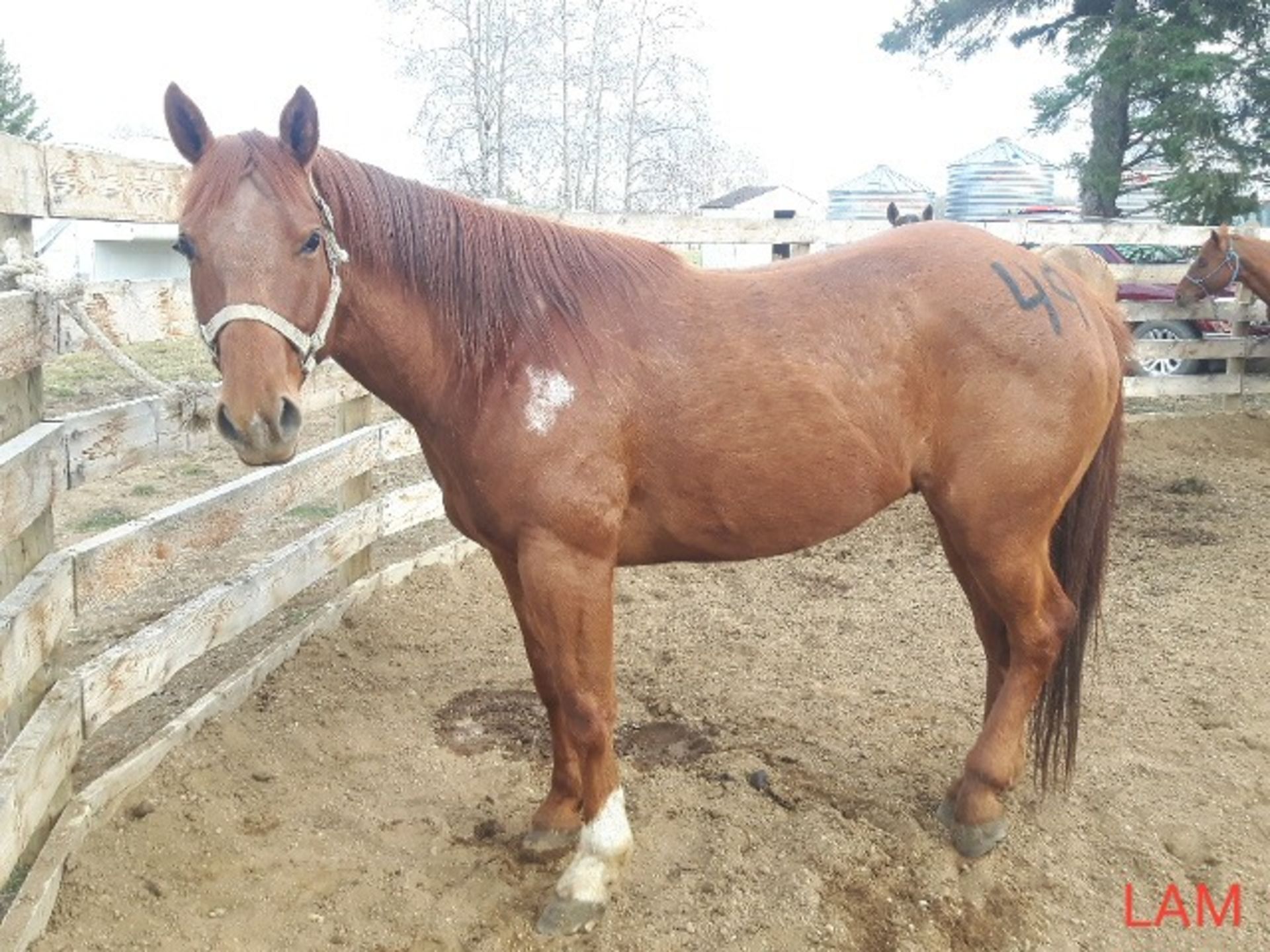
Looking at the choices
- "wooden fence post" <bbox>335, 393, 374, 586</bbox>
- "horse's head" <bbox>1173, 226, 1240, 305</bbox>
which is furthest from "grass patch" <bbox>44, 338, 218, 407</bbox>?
"horse's head" <bbox>1173, 226, 1240, 305</bbox>

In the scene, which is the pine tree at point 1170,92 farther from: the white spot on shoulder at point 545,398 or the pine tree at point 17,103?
the pine tree at point 17,103

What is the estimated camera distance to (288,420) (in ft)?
6.94

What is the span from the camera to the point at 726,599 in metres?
4.93

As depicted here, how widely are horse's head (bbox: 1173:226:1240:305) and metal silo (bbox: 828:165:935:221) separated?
1490cm

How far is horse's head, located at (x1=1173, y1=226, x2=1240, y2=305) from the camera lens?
324 inches

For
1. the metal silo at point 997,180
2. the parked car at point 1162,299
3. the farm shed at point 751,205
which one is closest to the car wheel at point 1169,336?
the parked car at point 1162,299

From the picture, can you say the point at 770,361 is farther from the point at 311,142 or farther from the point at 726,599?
the point at 726,599

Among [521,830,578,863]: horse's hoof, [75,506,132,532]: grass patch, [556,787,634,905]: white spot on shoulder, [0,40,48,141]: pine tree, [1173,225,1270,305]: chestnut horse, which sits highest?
[0,40,48,141]: pine tree

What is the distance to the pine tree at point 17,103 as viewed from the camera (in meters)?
26.8

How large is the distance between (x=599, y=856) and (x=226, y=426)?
1.48 m

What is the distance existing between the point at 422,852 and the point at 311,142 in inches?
77.4

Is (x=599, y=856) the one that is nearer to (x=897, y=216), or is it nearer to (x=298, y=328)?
(x=298, y=328)

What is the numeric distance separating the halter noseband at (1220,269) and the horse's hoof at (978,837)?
7273mm

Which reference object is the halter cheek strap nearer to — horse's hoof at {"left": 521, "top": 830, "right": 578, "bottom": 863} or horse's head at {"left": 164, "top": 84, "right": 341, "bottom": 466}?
horse's hoof at {"left": 521, "top": 830, "right": 578, "bottom": 863}
